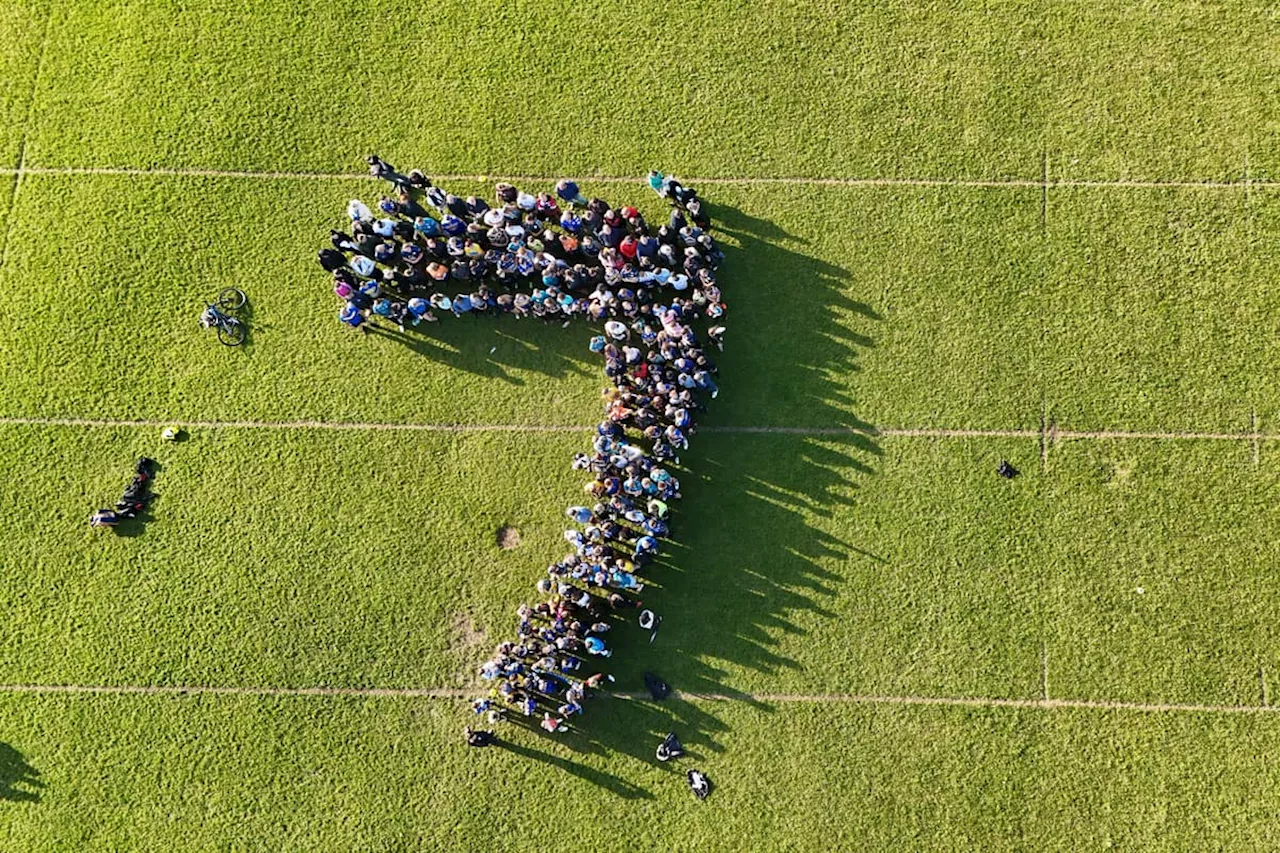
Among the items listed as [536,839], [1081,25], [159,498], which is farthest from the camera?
[1081,25]

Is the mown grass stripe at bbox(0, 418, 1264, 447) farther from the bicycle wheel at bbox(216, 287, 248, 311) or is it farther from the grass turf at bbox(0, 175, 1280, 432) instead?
the bicycle wheel at bbox(216, 287, 248, 311)

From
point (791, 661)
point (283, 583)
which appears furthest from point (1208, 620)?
point (283, 583)

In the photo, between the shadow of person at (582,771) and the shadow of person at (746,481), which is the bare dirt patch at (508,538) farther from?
the shadow of person at (582,771)

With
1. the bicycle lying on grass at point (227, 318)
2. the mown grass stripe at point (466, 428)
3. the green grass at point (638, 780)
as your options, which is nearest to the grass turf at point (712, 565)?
the mown grass stripe at point (466, 428)

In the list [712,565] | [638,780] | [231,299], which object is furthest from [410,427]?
[638,780]

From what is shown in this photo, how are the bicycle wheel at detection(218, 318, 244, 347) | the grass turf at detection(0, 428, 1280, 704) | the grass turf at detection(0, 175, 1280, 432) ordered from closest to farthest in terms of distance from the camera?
the grass turf at detection(0, 428, 1280, 704) < the grass turf at detection(0, 175, 1280, 432) < the bicycle wheel at detection(218, 318, 244, 347)

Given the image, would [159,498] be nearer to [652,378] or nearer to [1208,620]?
[652,378]

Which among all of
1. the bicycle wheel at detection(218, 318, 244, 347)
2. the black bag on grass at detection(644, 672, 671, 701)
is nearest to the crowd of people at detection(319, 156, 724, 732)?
the black bag on grass at detection(644, 672, 671, 701)
